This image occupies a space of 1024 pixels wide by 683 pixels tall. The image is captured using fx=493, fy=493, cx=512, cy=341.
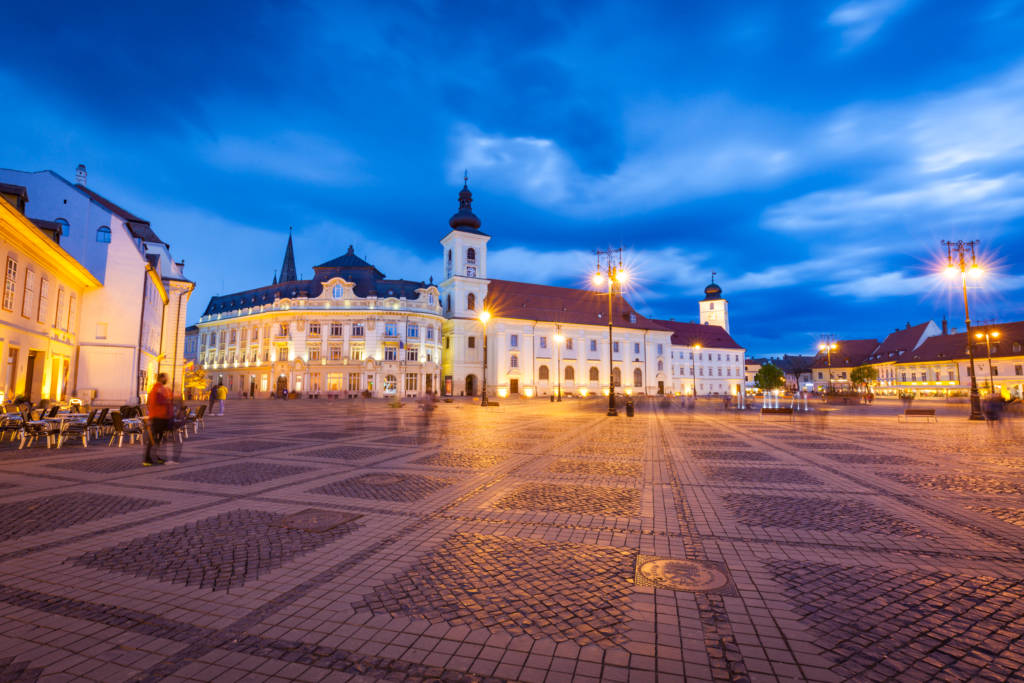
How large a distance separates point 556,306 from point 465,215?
802 inches

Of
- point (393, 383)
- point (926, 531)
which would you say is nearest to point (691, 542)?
point (926, 531)

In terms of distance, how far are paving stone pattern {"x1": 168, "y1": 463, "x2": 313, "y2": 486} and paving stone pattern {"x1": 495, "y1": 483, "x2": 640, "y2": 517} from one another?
15.5ft

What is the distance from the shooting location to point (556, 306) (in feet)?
264

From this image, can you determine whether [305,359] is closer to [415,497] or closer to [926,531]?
[415,497]

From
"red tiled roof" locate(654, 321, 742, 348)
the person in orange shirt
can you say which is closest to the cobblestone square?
the person in orange shirt

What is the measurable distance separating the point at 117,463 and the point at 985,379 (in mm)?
93773

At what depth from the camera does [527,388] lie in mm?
72938

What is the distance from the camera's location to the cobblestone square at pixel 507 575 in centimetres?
315

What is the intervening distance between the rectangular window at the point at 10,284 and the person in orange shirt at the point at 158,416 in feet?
40.9

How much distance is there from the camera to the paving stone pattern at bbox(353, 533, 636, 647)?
3.64m

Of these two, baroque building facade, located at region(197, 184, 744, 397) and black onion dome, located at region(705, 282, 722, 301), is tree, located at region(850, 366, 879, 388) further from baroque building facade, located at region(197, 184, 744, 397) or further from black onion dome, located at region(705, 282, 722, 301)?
black onion dome, located at region(705, 282, 722, 301)

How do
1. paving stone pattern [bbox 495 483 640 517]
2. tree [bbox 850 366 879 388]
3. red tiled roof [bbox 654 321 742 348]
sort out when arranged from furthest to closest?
1. red tiled roof [bbox 654 321 742 348]
2. tree [bbox 850 366 879 388]
3. paving stone pattern [bbox 495 483 640 517]

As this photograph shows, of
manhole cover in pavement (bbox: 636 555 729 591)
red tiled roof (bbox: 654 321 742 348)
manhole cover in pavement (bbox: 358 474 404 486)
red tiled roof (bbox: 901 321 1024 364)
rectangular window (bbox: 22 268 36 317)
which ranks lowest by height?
manhole cover in pavement (bbox: 636 555 729 591)

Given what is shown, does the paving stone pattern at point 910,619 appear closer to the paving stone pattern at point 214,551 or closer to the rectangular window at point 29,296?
the paving stone pattern at point 214,551
